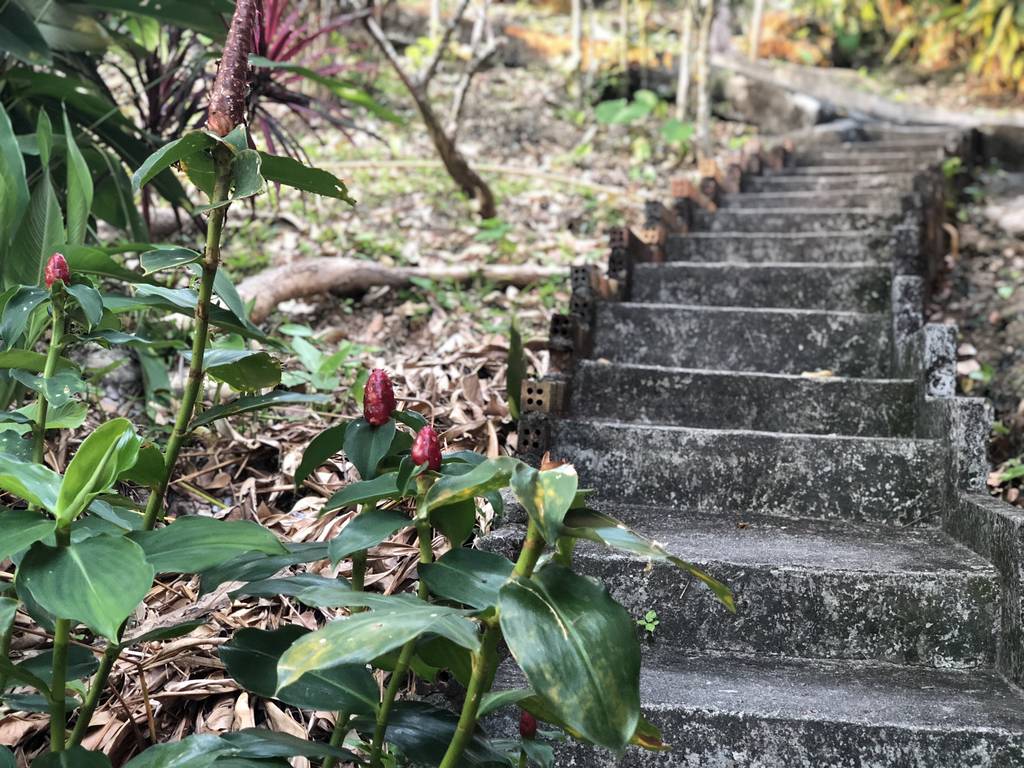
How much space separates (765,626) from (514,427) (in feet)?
3.05

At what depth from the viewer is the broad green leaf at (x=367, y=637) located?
2.83 feet

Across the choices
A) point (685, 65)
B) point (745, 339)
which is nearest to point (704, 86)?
point (685, 65)

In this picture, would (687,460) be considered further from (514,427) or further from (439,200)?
(439,200)

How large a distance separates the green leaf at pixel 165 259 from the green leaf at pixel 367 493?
0.35m

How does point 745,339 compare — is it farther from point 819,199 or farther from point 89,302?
point 89,302

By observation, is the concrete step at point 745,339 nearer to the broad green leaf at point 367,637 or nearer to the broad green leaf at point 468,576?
the broad green leaf at point 468,576

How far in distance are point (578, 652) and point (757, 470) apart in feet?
5.85

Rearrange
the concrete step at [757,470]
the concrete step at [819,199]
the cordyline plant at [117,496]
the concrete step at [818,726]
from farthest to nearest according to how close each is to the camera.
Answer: the concrete step at [819,199] → the concrete step at [757,470] → the concrete step at [818,726] → the cordyline plant at [117,496]

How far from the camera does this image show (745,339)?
128 inches

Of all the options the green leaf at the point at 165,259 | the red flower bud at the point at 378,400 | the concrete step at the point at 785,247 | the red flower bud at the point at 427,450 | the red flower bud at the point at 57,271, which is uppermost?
the green leaf at the point at 165,259

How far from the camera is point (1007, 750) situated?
1689mm

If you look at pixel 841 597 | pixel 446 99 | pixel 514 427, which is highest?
pixel 446 99

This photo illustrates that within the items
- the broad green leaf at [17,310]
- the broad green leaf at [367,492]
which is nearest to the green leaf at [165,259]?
the broad green leaf at [17,310]

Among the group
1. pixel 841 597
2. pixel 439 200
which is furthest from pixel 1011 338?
Answer: pixel 439 200
